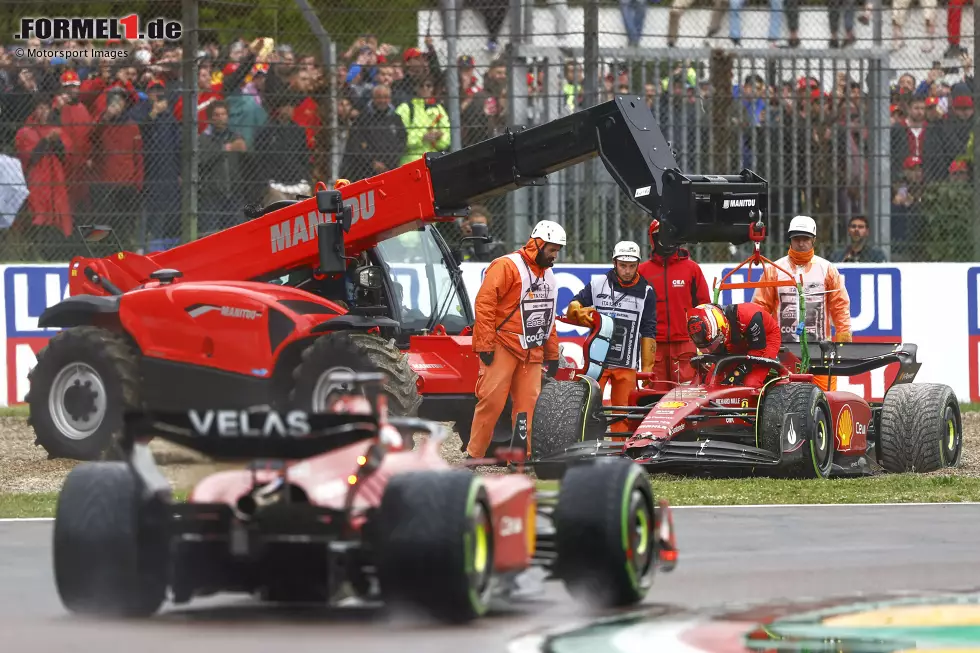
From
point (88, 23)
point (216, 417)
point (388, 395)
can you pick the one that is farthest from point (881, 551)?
point (88, 23)

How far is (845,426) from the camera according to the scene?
44.2ft

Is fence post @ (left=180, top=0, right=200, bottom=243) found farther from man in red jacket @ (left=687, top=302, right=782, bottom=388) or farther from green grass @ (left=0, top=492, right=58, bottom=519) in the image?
man in red jacket @ (left=687, top=302, right=782, bottom=388)

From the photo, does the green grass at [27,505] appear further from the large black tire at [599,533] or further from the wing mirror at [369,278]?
the large black tire at [599,533]

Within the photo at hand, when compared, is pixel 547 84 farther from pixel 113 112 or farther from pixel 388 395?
pixel 388 395

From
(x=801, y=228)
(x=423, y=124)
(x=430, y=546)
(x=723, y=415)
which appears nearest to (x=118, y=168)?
(x=423, y=124)

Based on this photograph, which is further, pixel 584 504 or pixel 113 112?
pixel 113 112

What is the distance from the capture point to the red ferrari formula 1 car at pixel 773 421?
504 inches

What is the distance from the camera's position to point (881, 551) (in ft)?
30.9

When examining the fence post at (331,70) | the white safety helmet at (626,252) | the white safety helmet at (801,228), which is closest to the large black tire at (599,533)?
the white safety helmet at (626,252)

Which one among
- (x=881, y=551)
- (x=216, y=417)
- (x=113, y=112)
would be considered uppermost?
(x=113, y=112)

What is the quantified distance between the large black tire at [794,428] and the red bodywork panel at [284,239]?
316 cm

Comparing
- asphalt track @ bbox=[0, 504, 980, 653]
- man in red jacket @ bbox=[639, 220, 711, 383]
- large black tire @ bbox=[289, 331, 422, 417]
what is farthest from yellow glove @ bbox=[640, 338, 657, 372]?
asphalt track @ bbox=[0, 504, 980, 653]

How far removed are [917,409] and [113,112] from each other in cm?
776

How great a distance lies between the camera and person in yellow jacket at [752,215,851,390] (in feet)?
49.2
